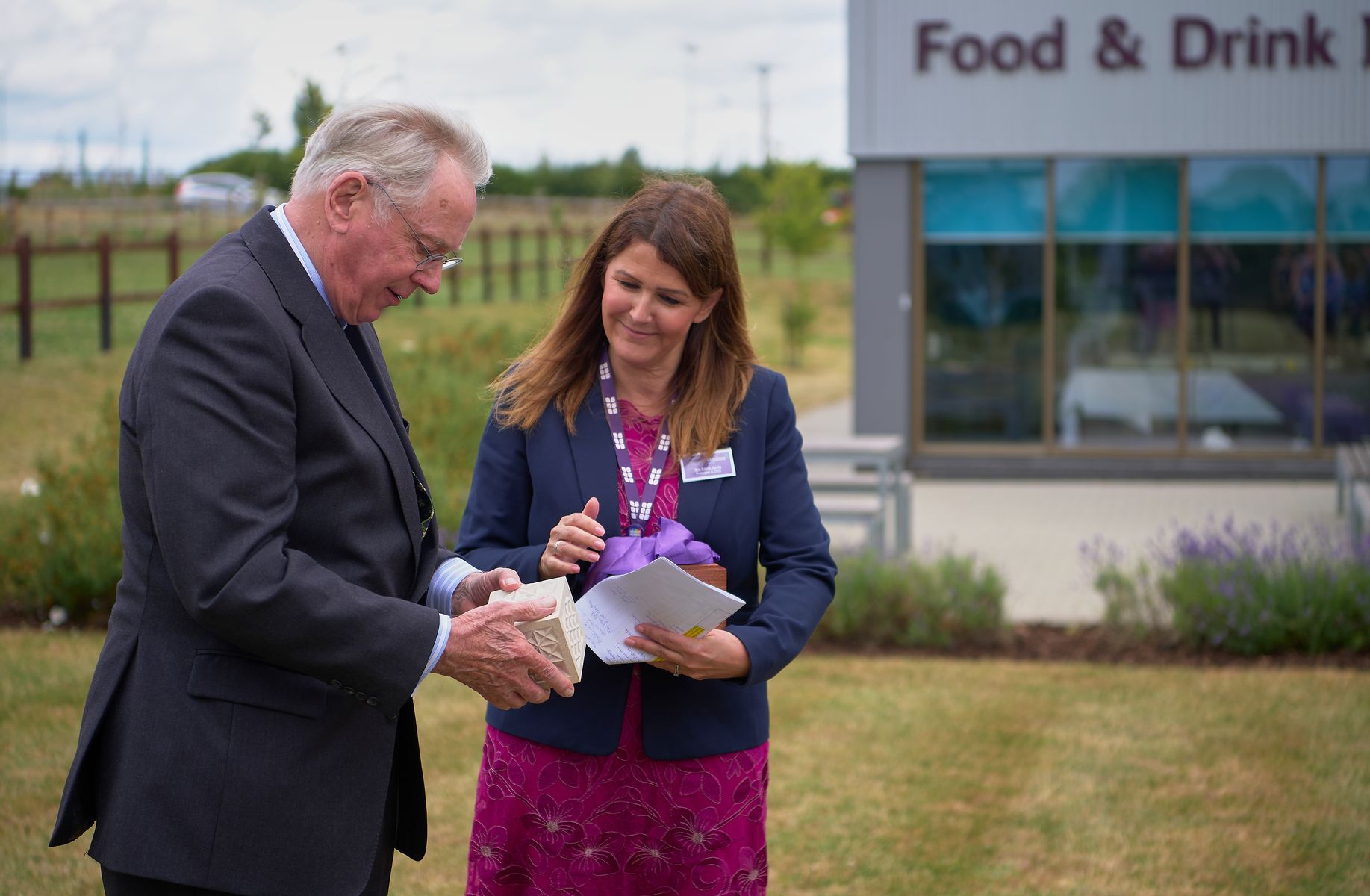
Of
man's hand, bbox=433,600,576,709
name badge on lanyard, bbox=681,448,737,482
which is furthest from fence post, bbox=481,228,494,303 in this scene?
man's hand, bbox=433,600,576,709

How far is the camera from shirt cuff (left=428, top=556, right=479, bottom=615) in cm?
287

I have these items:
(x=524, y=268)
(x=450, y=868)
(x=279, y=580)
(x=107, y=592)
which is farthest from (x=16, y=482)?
(x=524, y=268)

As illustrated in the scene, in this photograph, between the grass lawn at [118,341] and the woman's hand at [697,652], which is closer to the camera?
the woman's hand at [697,652]

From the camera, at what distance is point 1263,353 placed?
15.3 m

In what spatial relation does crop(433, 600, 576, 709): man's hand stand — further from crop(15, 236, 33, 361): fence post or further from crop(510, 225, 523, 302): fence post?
crop(510, 225, 523, 302): fence post

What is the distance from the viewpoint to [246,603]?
2143mm

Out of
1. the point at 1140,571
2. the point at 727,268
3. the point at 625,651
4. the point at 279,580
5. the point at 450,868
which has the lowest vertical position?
the point at 450,868

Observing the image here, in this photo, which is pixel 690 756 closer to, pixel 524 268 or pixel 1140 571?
pixel 1140 571

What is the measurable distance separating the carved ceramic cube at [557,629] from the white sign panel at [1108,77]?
43.7 feet

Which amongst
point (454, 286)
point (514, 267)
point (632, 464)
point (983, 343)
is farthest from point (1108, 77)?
point (514, 267)

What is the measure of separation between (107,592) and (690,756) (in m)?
6.24

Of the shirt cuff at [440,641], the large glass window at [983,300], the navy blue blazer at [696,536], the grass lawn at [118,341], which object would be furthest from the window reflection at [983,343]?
the shirt cuff at [440,641]

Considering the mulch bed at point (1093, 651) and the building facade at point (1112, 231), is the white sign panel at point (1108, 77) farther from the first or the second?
the mulch bed at point (1093, 651)

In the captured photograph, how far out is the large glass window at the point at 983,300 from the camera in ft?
50.3
